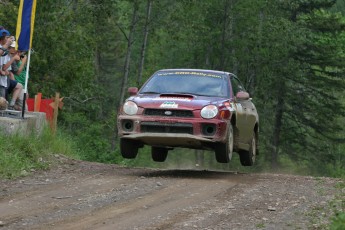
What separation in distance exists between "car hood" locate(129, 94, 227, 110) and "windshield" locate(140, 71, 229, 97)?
51 cm

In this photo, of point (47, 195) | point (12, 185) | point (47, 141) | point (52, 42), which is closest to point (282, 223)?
point (47, 195)

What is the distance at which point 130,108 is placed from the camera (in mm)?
14531

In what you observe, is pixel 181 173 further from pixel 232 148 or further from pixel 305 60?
pixel 305 60

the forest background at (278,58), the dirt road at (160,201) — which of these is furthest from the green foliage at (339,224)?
the forest background at (278,58)

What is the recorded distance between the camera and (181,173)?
1511cm

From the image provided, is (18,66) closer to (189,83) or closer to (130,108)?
(130,108)

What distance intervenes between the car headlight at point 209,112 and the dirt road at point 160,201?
0.96m

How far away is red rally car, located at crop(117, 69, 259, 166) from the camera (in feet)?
46.6

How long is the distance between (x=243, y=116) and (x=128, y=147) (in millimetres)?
2274

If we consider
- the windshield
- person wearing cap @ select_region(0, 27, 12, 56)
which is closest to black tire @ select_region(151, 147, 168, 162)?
the windshield

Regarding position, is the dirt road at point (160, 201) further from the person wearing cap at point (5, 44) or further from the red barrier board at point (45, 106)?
the red barrier board at point (45, 106)

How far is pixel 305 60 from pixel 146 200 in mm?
43848

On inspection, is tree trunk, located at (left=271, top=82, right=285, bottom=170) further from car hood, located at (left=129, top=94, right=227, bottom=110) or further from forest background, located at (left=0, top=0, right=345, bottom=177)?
car hood, located at (left=129, top=94, right=227, bottom=110)

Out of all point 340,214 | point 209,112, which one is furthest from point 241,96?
point 340,214
